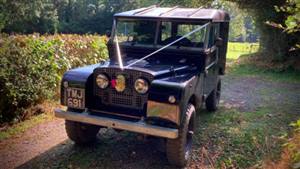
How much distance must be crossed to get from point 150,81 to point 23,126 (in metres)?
3.11

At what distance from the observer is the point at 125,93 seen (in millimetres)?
4602

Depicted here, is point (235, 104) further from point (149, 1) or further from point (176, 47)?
point (149, 1)

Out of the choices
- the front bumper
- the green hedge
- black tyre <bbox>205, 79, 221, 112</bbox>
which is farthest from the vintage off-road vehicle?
the green hedge

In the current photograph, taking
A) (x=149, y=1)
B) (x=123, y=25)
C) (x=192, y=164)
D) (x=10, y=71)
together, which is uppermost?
(x=149, y=1)

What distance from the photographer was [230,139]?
5.63m

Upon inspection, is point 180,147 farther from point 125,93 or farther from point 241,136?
point 241,136

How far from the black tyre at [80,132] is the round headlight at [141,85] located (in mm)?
1151

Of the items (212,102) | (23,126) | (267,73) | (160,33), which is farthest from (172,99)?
(267,73)

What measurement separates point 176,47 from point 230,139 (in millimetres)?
1871

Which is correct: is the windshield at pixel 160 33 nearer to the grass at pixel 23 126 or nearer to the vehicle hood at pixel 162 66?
the vehicle hood at pixel 162 66

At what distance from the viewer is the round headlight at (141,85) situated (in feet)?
14.5

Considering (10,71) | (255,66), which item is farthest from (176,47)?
(255,66)

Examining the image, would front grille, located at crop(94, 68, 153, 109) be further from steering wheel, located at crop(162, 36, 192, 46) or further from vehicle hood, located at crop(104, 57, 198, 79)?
steering wheel, located at crop(162, 36, 192, 46)

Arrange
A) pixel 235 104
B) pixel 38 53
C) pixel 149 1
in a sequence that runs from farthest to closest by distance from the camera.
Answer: pixel 149 1 < pixel 235 104 < pixel 38 53
